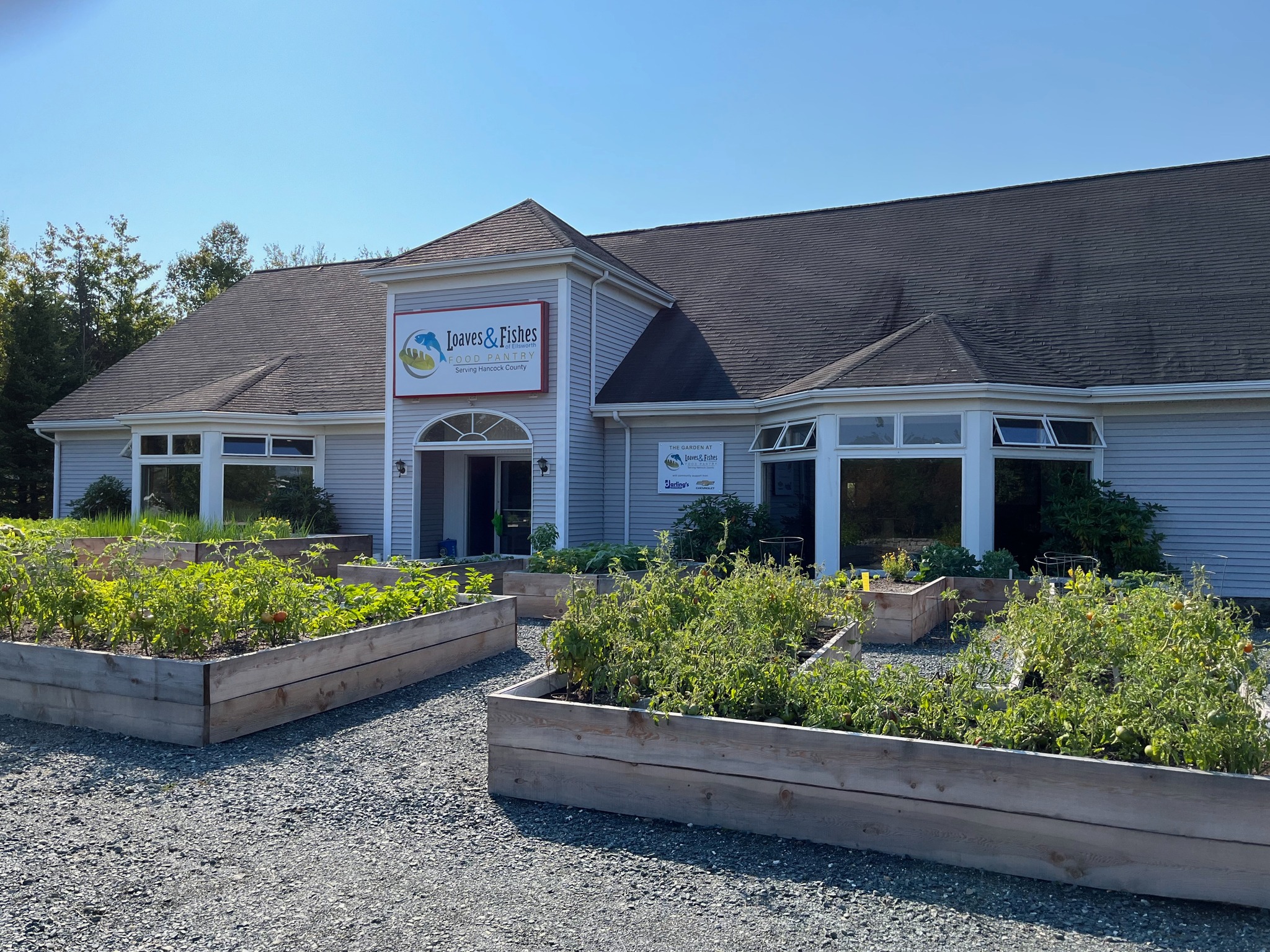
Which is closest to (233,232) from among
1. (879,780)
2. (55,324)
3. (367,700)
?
(55,324)

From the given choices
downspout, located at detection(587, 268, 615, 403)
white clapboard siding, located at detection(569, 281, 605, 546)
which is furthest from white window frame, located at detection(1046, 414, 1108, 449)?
white clapboard siding, located at detection(569, 281, 605, 546)

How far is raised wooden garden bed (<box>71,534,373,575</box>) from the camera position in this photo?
11.4 metres

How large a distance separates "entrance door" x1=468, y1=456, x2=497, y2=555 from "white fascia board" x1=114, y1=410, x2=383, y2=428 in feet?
6.58

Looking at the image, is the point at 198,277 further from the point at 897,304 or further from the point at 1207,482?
the point at 1207,482

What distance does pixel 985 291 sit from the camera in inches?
556

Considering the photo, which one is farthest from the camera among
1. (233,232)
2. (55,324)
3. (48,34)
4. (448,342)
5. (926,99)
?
(233,232)

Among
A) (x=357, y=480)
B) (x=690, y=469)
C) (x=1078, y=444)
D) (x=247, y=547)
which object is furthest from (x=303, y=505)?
(x=1078, y=444)

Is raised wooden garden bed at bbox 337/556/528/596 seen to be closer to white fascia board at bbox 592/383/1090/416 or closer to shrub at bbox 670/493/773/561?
shrub at bbox 670/493/773/561

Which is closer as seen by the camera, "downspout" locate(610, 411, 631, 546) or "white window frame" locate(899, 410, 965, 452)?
"white window frame" locate(899, 410, 965, 452)

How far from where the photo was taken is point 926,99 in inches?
524

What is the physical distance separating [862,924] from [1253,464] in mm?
10598

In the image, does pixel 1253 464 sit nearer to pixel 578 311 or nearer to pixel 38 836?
pixel 578 311

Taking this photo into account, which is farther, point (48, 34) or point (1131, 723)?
point (48, 34)

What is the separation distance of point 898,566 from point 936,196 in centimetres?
963
